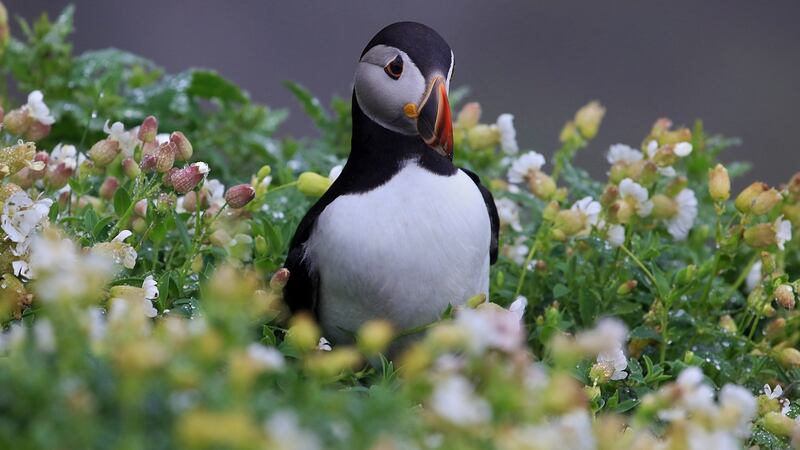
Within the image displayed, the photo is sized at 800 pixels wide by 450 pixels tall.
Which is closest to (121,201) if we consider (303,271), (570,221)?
(303,271)

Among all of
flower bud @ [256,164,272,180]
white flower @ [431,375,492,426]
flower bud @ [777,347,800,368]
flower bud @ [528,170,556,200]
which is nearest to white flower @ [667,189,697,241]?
flower bud @ [528,170,556,200]

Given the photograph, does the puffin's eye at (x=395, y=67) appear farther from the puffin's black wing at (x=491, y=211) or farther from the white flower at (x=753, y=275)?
the white flower at (x=753, y=275)

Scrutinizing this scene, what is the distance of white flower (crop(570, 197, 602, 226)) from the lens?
2316 mm

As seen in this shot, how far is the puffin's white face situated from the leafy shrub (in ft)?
0.90

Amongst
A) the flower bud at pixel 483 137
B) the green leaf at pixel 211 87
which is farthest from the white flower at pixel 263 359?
the green leaf at pixel 211 87

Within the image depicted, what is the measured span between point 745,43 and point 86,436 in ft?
20.2

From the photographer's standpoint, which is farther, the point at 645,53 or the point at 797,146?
the point at 645,53

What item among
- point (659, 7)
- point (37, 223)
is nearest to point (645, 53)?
point (659, 7)

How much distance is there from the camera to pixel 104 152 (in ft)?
6.74

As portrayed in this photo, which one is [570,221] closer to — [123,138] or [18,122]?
[123,138]

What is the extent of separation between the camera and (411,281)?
1973 millimetres

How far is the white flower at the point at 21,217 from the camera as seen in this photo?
5.73 feet

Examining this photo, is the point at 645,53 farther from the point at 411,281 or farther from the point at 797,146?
→ the point at 411,281

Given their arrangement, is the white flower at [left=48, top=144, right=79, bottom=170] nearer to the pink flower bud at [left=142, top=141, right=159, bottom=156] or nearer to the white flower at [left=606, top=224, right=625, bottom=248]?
the pink flower bud at [left=142, top=141, right=159, bottom=156]
